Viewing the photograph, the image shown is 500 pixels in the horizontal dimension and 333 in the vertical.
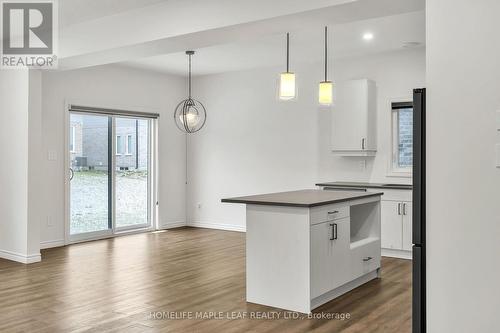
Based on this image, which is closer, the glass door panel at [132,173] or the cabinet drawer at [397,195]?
the cabinet drawer at [397,195]

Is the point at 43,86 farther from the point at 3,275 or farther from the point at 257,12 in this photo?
the point at 257,12

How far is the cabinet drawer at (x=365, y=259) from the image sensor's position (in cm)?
438

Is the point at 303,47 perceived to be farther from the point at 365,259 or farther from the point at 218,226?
the point at 218,226

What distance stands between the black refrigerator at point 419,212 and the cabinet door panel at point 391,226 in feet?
11.7

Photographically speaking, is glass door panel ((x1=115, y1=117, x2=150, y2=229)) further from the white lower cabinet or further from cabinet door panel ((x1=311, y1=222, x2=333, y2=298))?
cabinet door panel ((x1=311, y1=222, x2=333, y2=298))

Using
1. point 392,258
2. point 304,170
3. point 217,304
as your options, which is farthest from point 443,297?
point 304,170

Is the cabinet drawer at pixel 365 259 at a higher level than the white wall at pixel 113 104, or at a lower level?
lower

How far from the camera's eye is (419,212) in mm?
2387

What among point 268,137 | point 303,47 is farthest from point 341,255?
point 268,137

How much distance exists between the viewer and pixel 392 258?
5.87 m

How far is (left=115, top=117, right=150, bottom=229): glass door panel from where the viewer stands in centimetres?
748

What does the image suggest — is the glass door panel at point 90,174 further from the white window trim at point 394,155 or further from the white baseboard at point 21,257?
the white window trim at point 394,155

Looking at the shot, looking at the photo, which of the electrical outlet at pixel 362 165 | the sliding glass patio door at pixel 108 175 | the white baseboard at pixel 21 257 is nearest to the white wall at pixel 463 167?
the electrical outlet at pixel 362 165

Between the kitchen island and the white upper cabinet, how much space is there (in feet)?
7.04
